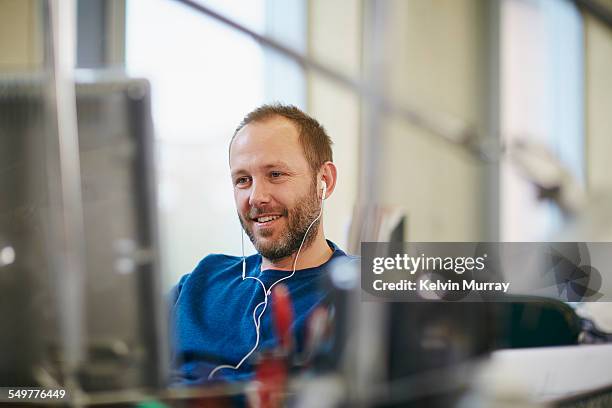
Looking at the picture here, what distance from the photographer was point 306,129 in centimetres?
103

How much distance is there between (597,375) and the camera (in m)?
0.97

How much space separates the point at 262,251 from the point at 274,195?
82mm

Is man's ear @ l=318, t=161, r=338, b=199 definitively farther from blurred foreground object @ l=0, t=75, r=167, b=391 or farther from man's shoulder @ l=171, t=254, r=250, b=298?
blurred foreground object @ l=0, t=75, r=167, b=391

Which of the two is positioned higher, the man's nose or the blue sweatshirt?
the man's nose

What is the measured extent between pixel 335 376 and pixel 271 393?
0.29ft

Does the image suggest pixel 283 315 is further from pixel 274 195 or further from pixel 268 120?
pixel 268 120

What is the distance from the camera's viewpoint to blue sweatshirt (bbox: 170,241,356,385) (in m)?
0.98

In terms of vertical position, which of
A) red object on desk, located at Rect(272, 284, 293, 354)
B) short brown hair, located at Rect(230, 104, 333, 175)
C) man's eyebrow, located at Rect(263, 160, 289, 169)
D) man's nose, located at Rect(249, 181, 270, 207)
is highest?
short brown hair, located at Rect(230, 104, 333, 175)

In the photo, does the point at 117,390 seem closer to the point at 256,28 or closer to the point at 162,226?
the point at 162,226

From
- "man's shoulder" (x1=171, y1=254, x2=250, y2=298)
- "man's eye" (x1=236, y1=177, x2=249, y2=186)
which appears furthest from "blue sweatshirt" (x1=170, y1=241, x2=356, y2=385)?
"man's eye" (x1=236, y1=177, x2=249, y2=186)

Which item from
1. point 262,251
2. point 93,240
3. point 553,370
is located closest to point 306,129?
point 262,251

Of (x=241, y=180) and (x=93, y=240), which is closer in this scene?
(x=93, y=240)

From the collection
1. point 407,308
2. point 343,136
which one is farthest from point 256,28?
point 407,308

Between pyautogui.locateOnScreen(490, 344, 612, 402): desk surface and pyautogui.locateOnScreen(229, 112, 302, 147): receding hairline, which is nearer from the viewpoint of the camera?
pyautogui.locateOnScreen(490, 344, 612, 402): desk surface
